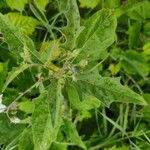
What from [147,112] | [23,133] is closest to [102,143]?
[147,112]

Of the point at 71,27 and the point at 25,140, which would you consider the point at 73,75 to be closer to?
the point at 71,27

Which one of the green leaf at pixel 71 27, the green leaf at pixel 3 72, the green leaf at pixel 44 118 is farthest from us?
the green leaf at pixel 3 72

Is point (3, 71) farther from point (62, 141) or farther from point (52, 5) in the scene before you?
point (52, 5)

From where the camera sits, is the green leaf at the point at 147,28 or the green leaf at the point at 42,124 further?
the green leaf at the point at 147,28

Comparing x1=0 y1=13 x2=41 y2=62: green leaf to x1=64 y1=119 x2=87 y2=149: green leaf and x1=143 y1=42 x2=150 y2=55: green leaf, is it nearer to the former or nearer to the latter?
x1=64 y1=119 x2=87 y2=149: green leaf

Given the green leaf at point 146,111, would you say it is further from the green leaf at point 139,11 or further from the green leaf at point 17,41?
the green leaf at point 17,41

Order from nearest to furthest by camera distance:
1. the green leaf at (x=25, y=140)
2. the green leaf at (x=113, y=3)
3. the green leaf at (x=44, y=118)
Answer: the green leaf at (x=44, y=118)
the green leaf at (x=25, y=140)
the green leaf at (x=113, y=3)

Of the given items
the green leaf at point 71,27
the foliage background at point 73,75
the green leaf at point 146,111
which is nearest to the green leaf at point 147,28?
the foliage background at point 73,75
